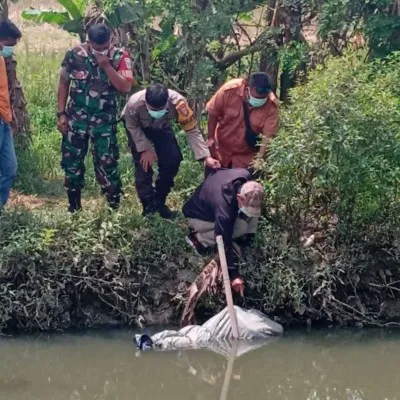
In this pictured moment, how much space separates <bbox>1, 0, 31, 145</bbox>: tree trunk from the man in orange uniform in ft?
7.98

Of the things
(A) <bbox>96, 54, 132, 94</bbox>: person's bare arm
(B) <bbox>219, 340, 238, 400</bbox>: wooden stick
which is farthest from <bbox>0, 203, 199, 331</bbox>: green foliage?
(A) <bbox>96, 54, 132, 94</bbox>: person's bare arm

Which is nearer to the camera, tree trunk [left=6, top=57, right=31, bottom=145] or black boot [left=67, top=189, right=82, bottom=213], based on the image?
black boot [left=67, top=189, right=82, bottom=213]

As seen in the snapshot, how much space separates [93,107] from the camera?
7.74 metres

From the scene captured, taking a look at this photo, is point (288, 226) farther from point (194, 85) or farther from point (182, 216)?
point (194, 85)

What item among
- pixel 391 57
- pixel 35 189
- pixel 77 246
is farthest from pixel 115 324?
pixel 391 57

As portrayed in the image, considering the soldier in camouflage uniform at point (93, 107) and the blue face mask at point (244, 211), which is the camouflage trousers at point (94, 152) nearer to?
the soldier in camouflage uniform at point (93, 107)

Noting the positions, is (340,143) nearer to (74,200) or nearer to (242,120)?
(242,120)

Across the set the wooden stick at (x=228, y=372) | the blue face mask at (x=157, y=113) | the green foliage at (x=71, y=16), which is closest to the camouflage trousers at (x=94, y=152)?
the blue face mask at (x=157, y=113)

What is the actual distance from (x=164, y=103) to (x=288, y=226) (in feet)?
4.44

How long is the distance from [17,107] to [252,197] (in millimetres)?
3334

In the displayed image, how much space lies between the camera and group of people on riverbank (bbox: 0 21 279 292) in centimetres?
738

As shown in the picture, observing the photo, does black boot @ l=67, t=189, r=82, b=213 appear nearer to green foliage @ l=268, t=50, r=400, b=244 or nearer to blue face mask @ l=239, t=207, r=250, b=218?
blue face mask @ l=239, t=207, r=250, b=218

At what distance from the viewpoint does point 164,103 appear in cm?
734

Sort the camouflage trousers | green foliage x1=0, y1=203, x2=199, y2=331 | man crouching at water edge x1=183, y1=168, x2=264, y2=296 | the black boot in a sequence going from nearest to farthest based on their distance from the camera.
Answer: man crouching at water edge x1=183, y1=168, x2=264, y2=296 < green foliage x1=0, y1=203, x2=199, y2=331 < the camouflage trousers < the black boot
